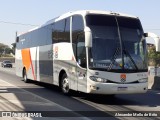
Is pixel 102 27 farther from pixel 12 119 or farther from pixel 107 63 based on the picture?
pixel 12 119

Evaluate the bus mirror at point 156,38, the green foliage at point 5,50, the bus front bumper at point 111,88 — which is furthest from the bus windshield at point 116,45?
the green foliage at point 5,50

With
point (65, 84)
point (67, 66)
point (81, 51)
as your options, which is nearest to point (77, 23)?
point (81, 51)

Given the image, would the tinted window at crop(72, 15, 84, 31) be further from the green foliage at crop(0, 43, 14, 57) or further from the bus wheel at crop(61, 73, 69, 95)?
the green foliage at crop(0, 43, 14, 57)

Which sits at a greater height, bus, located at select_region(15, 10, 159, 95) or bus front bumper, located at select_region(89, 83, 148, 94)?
bus, located at select_region(15, 10, 159, 95)

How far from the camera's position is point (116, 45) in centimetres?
1363

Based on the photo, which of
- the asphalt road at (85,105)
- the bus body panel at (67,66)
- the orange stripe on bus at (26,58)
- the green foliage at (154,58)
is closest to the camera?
the asphalt road at (85,105)

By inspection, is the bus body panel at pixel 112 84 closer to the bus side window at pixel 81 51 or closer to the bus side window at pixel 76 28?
the bus side window at pixel 81 51

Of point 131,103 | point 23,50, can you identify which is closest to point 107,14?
point 131,103

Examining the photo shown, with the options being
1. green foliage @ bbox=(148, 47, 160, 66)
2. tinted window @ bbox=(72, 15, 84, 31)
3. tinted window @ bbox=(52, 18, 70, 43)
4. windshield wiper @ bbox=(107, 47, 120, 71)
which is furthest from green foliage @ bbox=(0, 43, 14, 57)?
windshield wiper @ bbox=(107, 47, 120, 71)

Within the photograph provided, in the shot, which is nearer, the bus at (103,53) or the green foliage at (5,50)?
the bus at (103,53)

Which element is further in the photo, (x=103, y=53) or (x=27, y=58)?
(x=27, y=58)

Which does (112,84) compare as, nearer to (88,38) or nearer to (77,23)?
(88,38)

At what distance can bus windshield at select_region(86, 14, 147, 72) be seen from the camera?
44.0 ft

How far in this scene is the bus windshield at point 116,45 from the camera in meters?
13.4
